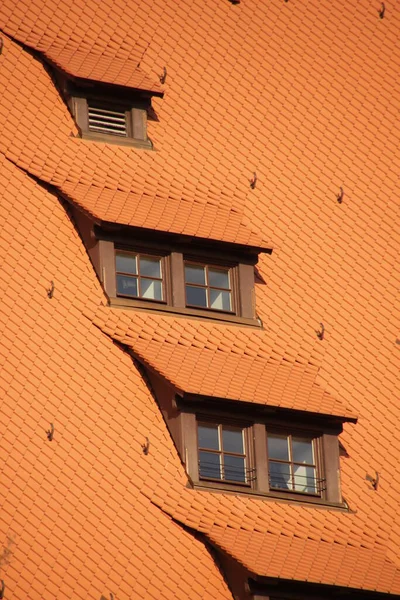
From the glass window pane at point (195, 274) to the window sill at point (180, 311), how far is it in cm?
50

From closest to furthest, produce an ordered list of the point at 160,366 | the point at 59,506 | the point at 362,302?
the point at 59,506
the point at 160,366
the point at 362,302

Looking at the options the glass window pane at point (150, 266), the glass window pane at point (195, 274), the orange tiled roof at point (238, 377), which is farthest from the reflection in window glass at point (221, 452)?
the glass window pane at point (150, 266)

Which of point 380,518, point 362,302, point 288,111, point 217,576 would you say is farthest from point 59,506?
point 288,111

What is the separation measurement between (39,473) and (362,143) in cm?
917

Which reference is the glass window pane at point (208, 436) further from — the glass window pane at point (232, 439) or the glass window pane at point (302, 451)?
the glass window pane at point (302, 451)

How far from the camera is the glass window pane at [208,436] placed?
27969mm

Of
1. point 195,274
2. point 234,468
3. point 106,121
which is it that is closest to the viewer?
point 234,468

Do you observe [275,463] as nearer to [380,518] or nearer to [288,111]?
[380,518]

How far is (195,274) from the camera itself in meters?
29.6

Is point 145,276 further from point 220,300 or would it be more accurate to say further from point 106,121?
point 106,121

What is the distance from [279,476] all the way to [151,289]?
130 inches

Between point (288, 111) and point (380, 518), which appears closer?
point (380, 518)

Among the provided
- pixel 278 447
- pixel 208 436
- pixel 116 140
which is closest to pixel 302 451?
pixel 278 447

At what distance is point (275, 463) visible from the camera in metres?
28.2
